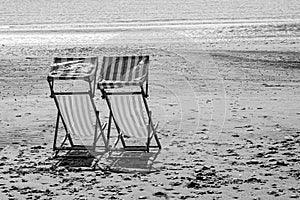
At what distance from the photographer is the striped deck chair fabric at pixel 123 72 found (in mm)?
8742

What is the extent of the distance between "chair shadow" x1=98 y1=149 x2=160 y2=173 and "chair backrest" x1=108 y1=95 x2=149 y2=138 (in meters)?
0.38

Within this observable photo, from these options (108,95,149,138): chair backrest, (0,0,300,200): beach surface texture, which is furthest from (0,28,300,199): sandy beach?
(108,95,149,138): chair backrest

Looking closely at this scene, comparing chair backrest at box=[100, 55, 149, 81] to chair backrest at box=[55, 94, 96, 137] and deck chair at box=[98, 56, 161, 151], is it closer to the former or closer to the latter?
deck chair at box=[98, 56, 161, 151]

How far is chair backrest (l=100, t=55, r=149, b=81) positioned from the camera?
29.1ft

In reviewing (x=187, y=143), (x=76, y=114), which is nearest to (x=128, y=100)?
(x=76, y=114)

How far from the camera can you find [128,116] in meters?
9.55

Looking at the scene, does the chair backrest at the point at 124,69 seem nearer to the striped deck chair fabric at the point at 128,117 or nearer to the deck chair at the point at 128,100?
the deck chair at the point at 128,100

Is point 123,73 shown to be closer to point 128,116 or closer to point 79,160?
point 128,116

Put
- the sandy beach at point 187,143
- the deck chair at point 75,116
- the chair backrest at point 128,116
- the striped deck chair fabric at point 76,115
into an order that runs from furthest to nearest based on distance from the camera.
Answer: the chair backrest at point 128,116
the striped deck chair fabric at point 76,115
the deck chair at point 75,116
the sandy beach at point 187,143

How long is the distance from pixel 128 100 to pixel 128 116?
217mm

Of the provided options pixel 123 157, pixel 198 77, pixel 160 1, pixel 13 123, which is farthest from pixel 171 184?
pixel 160 1

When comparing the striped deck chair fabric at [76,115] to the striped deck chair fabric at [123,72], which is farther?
the striped deck chair fabric at [76,115]

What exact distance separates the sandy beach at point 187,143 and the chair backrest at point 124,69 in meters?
0.98

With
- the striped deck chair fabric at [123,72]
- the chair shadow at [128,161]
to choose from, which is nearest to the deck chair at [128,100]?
the striped deck chair fabric at [123,72]
